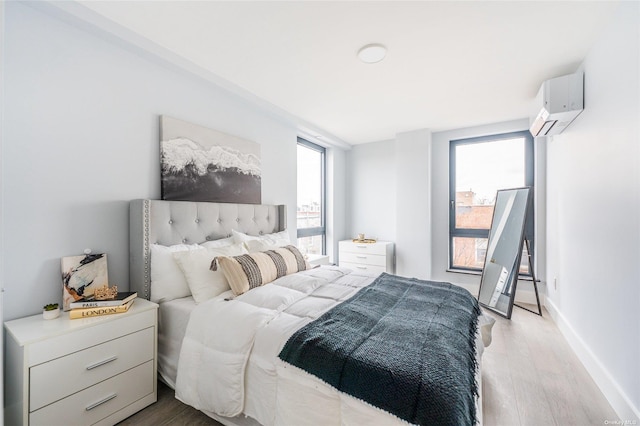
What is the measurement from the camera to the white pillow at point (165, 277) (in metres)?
1.83

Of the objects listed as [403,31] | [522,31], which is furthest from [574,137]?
[403,31]

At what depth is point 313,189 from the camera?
14.1ft

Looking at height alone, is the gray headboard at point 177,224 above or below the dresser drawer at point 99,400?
above

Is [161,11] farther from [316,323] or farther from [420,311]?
[420,311]

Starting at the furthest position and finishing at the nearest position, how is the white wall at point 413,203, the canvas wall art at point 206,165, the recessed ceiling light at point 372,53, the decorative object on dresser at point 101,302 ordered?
1. the white wall at point 413,203
2. the canvas wall art at point 206,165
3. the recessed ceiling light at point 372,53
4. the decorative object on dresser at point 101,302

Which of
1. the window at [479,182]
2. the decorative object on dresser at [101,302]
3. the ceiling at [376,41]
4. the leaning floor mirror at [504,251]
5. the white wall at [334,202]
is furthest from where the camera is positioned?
the white wall at [334,202]

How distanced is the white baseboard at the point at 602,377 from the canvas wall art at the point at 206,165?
3004mm

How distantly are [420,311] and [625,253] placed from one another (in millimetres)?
1223

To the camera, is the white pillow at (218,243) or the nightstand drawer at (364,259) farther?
the nightstand drawer at (364,259)

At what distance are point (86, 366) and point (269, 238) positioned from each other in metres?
1.59

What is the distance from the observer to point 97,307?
1500 millimetres

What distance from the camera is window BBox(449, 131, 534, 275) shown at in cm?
361

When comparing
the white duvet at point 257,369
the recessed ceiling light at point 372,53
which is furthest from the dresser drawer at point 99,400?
the recessed ceiling light at point 372,53

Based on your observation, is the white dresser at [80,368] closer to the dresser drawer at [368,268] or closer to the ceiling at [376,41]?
the ceiling at [376,41]
